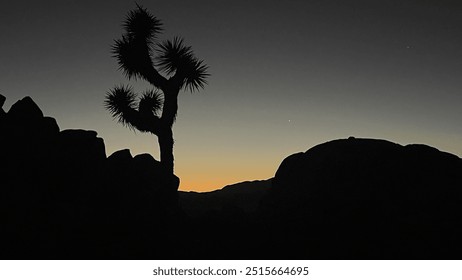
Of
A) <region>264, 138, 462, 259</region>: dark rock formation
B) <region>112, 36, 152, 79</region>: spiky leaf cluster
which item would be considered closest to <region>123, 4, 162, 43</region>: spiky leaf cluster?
<region>112, 36, 152, 79</region>: spiky leaf cluster

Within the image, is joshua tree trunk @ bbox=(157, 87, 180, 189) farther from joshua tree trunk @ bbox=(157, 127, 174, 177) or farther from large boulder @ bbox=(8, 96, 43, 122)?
large boulder @ bbox=(8, 96, 43, 122)

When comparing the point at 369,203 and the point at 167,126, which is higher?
the point at 167,126

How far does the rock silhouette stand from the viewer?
6.91 m

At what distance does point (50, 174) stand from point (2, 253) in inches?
102

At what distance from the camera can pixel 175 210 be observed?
10.3 meters

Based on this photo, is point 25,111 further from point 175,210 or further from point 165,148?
point 175,210

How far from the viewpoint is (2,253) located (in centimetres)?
581

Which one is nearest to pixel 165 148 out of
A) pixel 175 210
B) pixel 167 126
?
pixel 167 126

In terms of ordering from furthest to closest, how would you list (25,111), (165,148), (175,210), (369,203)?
(165,148), (175,210), (369,203), (25,111)

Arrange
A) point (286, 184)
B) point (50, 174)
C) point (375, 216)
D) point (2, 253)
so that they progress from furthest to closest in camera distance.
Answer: point (286, 184), point (375, 216), point (50, 174), point (2, 253)

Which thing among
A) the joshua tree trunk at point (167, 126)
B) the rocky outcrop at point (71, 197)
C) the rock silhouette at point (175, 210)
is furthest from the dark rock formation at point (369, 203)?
the joshua tree trunk at point (167, 126)

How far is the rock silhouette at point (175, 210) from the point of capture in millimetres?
6913
